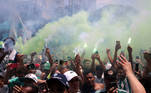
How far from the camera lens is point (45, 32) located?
9.40 m

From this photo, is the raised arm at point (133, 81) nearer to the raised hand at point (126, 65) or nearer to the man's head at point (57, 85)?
the raised hand at point (126, 65)

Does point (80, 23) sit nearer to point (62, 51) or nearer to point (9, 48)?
point (62, 51)

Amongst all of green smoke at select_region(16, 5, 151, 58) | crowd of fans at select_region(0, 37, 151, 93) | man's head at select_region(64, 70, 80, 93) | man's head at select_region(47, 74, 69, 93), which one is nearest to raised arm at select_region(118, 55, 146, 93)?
crowd of fans at select_region(0, 37, 151, 93)

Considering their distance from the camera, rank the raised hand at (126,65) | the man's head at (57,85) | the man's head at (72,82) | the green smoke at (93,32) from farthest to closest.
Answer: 1. the green smoke at (93,32)
2. the man's head at (72,82)
3. the man's head at (57,85)
4. the raised hand at (126,65)

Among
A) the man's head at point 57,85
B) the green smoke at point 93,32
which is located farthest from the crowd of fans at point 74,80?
the green smoke at point 93,32

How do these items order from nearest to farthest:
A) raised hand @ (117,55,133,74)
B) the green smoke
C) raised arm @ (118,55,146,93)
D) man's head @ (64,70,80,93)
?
raised arm @ (118,55,146,93), raised hand @ (117,55,133,74), man's head @ (64,70,80,93), the green smoke

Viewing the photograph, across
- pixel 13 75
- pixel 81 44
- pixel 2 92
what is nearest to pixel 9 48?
pixel 13 75

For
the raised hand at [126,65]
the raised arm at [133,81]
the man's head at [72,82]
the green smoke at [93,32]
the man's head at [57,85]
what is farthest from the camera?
the green smoke at [93,32]

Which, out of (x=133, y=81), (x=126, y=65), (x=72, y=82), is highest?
(x=126, y=65)

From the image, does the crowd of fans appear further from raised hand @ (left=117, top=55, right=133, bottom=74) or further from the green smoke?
the green smoke

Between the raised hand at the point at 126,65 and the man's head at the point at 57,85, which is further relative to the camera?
the man's head at the point at 57,85

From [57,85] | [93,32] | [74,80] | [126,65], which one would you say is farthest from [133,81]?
[93,32]

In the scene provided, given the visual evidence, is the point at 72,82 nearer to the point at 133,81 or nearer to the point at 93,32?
the point at 133,81

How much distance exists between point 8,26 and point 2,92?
5.61 metres
